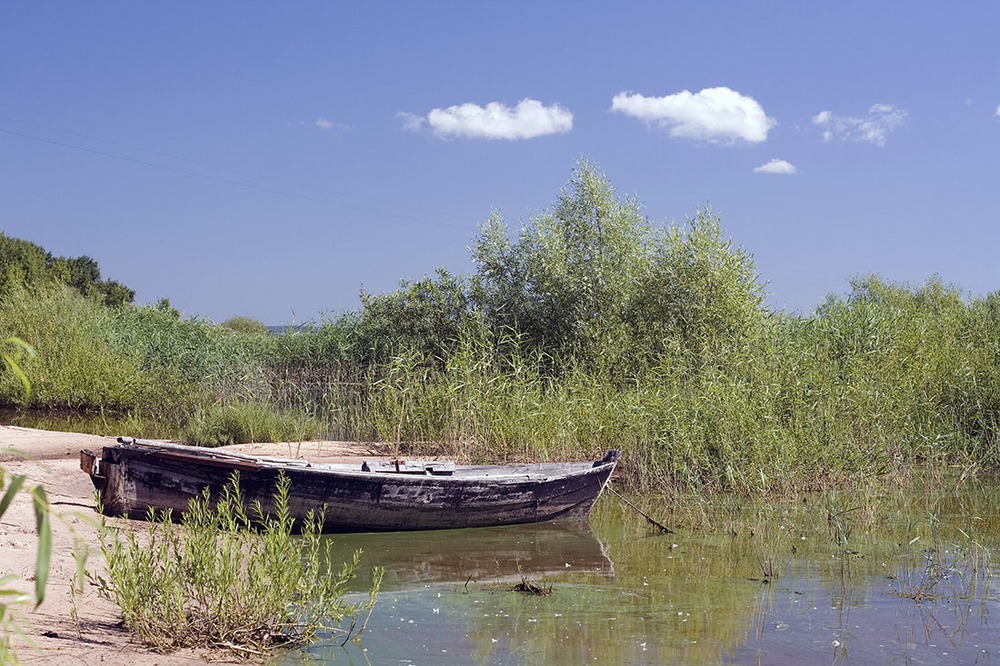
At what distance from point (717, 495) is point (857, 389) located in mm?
2958

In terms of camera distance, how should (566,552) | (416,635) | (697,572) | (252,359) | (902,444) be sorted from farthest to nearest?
(252,359), (902,444), (566,552), (697,572), (416,635)

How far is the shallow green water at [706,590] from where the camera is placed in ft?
21.4

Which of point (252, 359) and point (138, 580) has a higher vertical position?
point (252, 359)

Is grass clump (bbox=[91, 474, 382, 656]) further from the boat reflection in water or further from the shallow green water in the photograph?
the boat reflection in water

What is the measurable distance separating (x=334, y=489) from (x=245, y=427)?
7982mm

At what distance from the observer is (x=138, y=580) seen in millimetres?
5852

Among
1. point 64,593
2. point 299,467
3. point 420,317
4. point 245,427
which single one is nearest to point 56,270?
point 420,317

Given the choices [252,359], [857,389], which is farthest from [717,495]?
[252,359]

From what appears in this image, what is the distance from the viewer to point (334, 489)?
33.7ft

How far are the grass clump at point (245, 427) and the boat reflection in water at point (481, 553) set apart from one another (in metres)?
7.37

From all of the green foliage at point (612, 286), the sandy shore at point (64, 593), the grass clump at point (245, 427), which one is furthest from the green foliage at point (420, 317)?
the sandy shore at point (64, 593)

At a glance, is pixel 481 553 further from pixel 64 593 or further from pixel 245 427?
pixel 245 427

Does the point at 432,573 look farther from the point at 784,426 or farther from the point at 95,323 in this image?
the point at 95,323

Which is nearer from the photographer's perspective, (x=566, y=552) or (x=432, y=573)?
(x=432, y=573)
